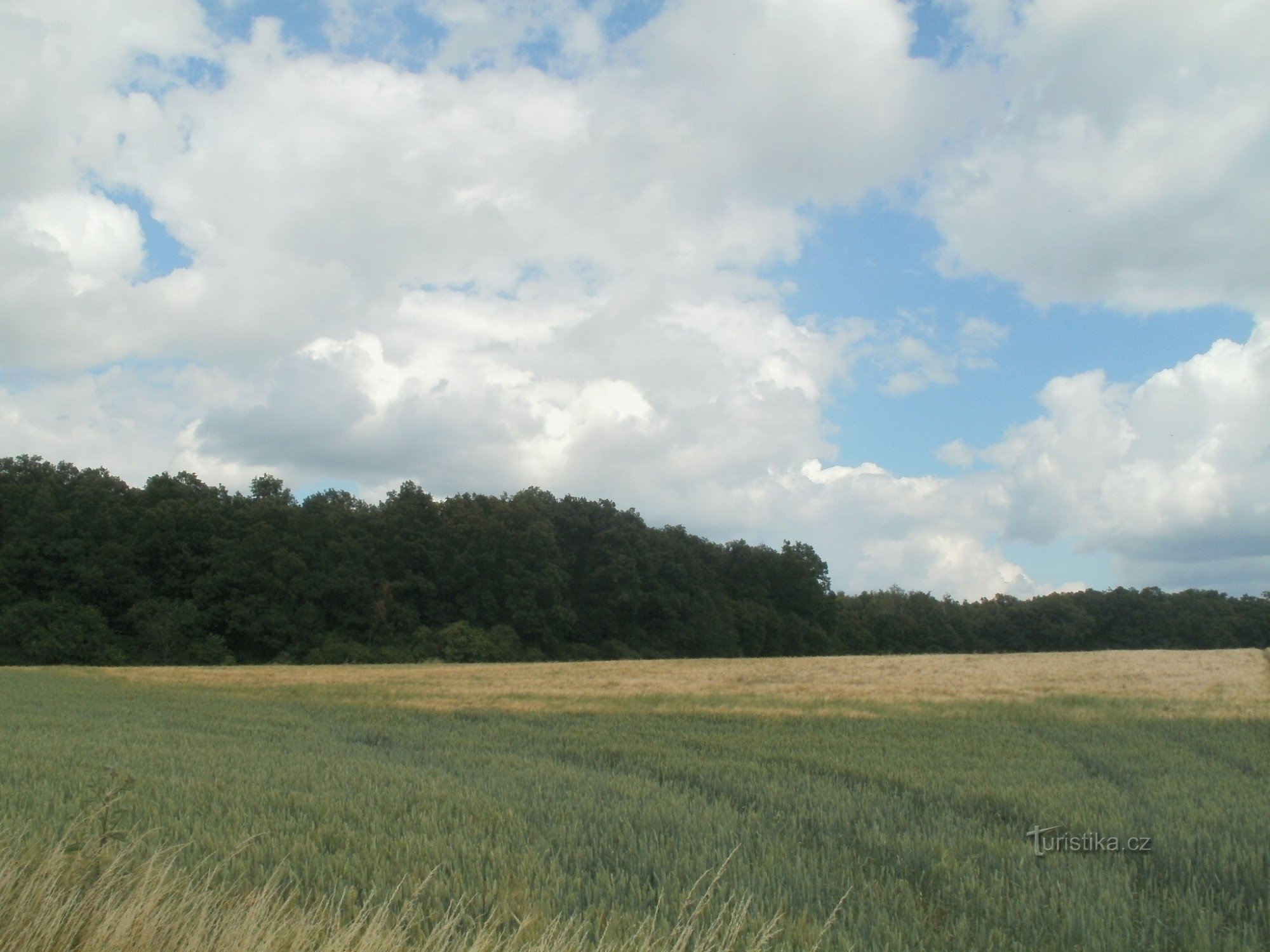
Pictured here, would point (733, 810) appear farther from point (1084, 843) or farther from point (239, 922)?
point (239, 922)

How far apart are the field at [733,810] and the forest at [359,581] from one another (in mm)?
44700

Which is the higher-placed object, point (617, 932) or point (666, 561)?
point (666, 561)

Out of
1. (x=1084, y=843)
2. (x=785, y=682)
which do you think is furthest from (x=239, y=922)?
(x=785, y=682)

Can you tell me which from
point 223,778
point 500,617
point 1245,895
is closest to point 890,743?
point 1245,895

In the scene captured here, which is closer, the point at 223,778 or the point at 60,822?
the point at 60,822

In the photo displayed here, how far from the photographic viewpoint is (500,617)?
7256 centimetres

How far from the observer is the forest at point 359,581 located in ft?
206

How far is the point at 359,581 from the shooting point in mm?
69188

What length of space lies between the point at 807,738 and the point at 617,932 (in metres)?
11.2

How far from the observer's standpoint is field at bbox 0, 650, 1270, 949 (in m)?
5.80

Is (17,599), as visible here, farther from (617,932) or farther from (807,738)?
(617,932)

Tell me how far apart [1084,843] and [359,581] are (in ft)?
219

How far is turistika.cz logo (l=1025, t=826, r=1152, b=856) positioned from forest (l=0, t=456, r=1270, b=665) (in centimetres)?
5903

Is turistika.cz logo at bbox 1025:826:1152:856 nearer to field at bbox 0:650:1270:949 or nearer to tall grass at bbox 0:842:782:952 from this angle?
field at bbox 0:650:1270:949
